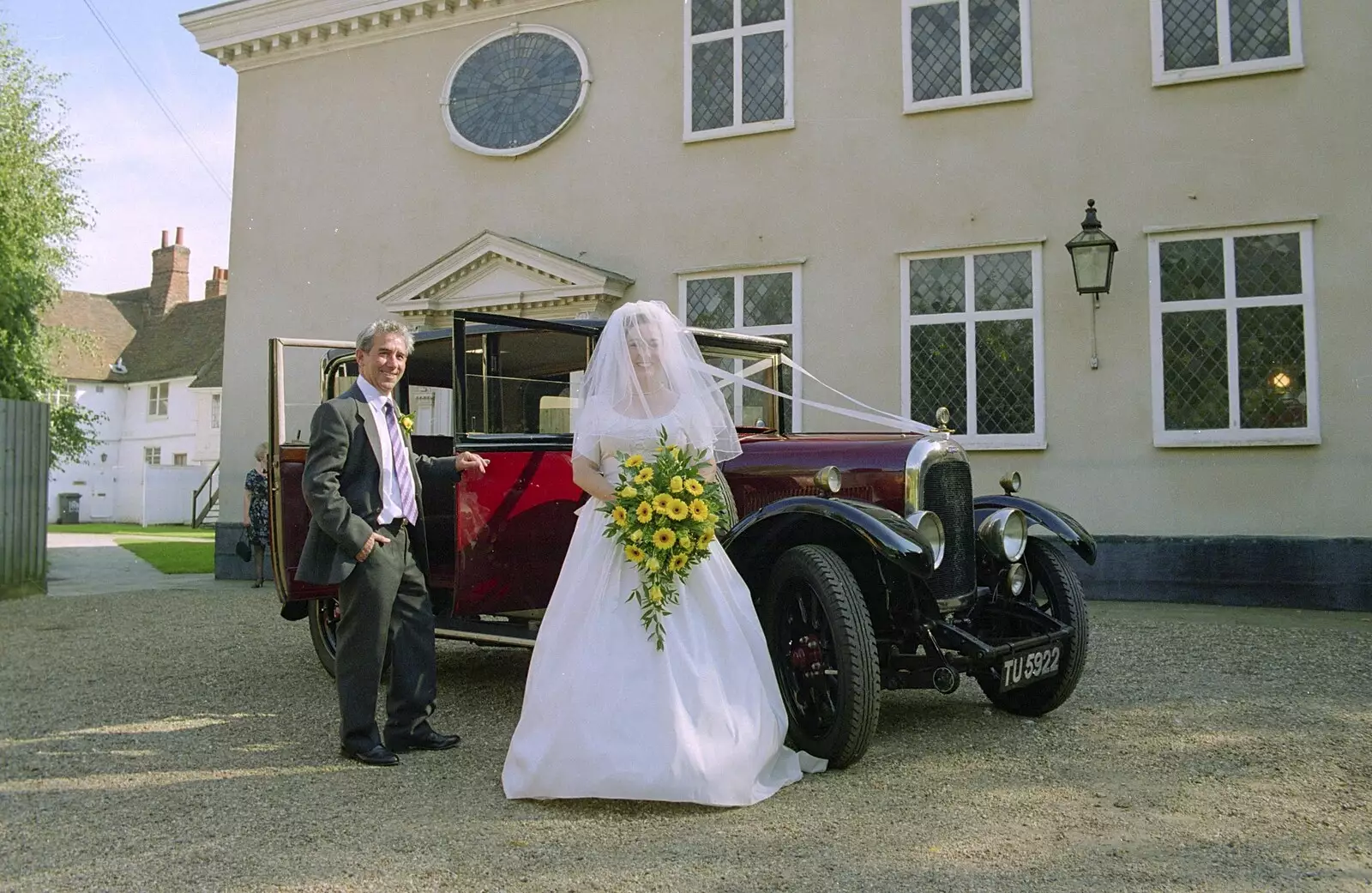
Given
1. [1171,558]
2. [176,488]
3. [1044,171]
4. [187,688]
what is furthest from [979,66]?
[176,488]

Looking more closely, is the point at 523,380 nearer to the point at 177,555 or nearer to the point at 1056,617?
the point at 1056,617

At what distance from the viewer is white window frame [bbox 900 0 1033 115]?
10.6 meters

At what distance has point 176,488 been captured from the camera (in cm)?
3528

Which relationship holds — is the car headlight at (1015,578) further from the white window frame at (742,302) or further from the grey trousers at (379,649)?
the white window frame at (742,302)

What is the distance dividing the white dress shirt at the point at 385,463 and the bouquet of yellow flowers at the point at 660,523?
3.28ft

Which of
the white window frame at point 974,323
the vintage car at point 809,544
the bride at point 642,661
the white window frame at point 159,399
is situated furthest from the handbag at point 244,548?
the white window frame at point 159,399

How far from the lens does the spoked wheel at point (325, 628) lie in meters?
6.58

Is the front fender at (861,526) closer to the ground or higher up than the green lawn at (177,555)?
higher up

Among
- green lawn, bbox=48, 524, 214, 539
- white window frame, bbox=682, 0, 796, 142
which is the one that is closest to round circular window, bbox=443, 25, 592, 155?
white window frame, bbox=682, 0, 796, 142

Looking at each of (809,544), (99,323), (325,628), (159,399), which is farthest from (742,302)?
(99,323)

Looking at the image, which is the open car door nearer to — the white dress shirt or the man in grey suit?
the man in grey suit

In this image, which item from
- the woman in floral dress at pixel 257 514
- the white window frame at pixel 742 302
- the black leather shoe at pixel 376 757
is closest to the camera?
the black leather shoe at pixel 376 757

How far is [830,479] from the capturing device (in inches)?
193

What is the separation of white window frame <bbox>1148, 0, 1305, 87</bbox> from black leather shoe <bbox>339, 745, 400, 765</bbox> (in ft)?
30.3
